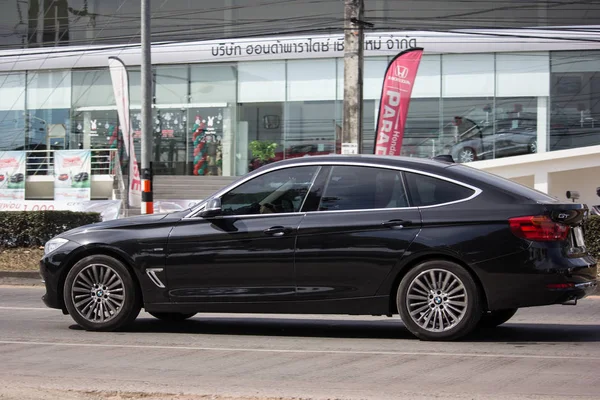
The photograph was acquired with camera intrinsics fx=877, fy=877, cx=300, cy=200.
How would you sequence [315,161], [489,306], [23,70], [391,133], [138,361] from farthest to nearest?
[23,70] → [391,133] → [315,161] → [489,306] → [138,361]

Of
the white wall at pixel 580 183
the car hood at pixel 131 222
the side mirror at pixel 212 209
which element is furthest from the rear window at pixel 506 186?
the white wall at pixel 580 183

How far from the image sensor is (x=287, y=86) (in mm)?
32688

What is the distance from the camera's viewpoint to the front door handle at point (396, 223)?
7527 mm

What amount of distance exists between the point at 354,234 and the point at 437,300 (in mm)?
903

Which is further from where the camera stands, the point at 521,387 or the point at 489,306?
the point at 489,306

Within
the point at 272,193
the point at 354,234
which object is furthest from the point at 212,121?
the point at 354,234

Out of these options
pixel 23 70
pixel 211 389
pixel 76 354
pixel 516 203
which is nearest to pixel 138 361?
pixel 76 354

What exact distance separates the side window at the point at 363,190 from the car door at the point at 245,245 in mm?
225

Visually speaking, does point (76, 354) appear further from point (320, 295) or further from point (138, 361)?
point (320, 295)

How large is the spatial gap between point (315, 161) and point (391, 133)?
13416mm

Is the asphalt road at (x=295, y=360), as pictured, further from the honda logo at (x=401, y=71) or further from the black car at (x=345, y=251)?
the honda logo at (x=401, y=71)

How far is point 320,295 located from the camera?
25.2ft

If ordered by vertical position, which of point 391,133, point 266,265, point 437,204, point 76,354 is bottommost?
point 76,354

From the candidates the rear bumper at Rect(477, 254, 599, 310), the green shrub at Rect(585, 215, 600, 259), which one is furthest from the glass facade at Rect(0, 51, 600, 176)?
the rear bumper at Rect(477, 254, 599, 310)
